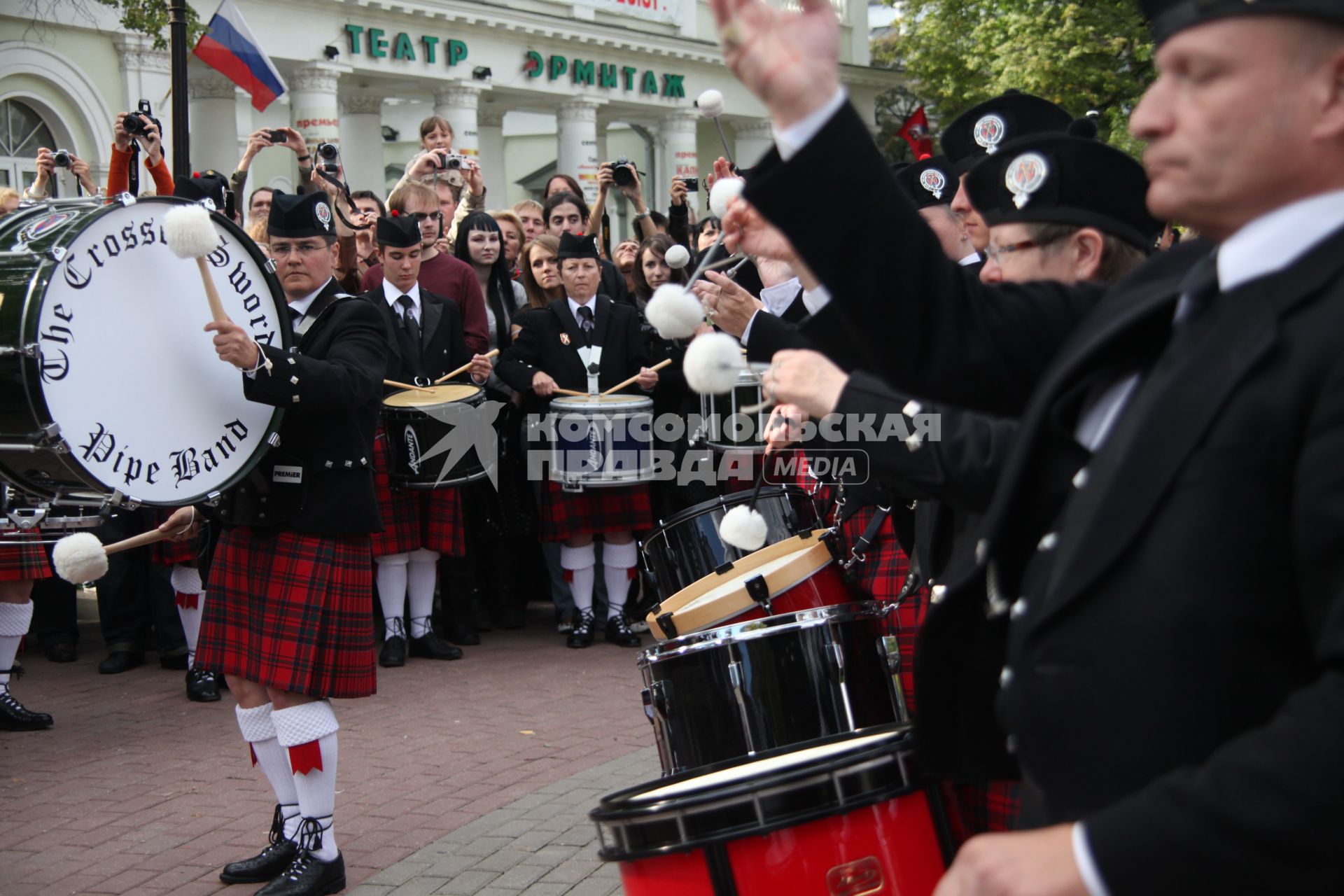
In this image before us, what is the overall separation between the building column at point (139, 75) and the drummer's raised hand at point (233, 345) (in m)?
13.6

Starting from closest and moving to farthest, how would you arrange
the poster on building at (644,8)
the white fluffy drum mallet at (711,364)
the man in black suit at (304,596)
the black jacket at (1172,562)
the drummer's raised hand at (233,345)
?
the black jacket at (1172,562) < the white fluffy drum mallet at (711,364) < the drummer's raised hand at (233,345) < the man in black suit at (304,596) < the poster on building at (644,8)

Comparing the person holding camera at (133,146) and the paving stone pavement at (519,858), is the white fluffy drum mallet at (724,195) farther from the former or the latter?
the person holding camera at (133,146)

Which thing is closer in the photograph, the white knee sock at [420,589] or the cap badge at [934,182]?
the cap badge at [934,182]

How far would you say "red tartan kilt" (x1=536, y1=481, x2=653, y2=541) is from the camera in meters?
7.52

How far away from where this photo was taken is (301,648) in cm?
402

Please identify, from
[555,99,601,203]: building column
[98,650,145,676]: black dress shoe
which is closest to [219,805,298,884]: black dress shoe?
[98,650,145,676]: black dress shoe

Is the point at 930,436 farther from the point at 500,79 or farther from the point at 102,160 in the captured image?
the point at 500,79

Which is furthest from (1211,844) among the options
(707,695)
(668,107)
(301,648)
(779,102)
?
(668,107)

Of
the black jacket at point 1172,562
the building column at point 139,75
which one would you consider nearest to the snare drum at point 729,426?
the black jacket at point 1172,562

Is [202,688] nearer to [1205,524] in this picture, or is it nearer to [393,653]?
[393,653]

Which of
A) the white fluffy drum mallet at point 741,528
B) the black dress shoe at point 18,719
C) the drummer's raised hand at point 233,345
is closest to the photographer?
the white fluffy drum mallet at point 741,528

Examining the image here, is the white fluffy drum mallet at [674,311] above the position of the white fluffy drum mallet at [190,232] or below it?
below

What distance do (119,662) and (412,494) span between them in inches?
65.1

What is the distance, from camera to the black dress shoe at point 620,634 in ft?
24.5
